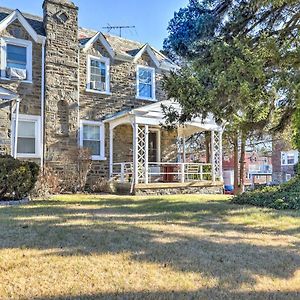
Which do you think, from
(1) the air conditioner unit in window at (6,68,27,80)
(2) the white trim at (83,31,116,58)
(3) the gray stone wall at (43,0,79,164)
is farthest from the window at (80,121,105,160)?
(2) the white trim at (83,31,116,58)

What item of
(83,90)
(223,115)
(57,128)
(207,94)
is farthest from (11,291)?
(83,90)

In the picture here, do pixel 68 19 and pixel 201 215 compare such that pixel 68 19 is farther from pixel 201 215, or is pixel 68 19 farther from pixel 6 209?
pixel 201 215

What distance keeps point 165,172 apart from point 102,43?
21.9 feet

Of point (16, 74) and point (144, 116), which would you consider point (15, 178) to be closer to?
point (16, 74)

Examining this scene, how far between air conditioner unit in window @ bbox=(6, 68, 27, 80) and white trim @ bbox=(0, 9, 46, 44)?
152 centimetres

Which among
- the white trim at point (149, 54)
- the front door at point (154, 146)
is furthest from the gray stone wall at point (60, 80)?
the front door at point (154, 146)

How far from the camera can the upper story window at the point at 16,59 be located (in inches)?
566

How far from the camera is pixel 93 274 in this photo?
13.6 ft

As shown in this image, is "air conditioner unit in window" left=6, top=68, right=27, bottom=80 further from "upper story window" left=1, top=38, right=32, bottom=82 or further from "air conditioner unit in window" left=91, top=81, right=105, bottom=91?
"air conditioner unit in window" left=91, top=81, right=105, bottom=91

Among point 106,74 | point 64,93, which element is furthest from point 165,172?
point 64,93

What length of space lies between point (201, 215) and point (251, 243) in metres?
2.68

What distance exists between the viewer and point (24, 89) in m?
14.7

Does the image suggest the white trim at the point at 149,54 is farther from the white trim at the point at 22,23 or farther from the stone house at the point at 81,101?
the white trim at the point at 22,23

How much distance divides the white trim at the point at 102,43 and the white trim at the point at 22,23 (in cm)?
199
